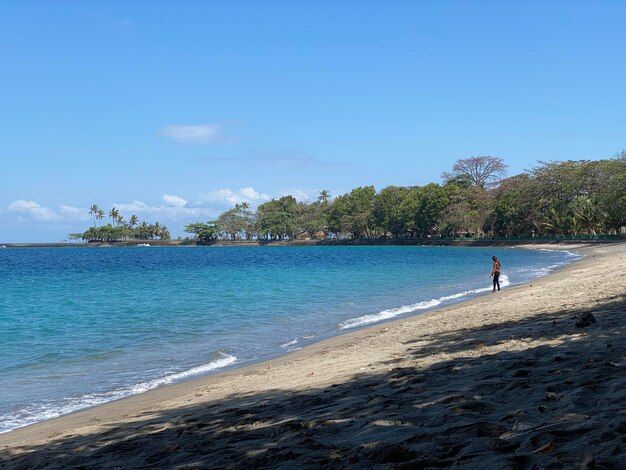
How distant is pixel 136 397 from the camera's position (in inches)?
394

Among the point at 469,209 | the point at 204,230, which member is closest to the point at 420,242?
the point at 469,209

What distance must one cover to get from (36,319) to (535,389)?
2128cm

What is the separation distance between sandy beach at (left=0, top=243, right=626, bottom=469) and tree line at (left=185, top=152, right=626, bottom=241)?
231 feet

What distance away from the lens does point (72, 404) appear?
32.8 feet

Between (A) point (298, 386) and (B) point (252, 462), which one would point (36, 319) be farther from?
(B) point (252, 462)

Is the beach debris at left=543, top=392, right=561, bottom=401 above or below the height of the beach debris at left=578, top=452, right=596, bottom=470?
below

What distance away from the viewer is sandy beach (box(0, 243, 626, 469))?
4121mm

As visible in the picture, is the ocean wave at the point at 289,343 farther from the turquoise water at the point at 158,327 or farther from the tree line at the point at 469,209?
the tree line at the point at 469,209

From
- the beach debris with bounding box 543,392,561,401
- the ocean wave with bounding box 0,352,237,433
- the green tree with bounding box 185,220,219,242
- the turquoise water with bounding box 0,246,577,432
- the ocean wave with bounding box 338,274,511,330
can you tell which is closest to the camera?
the beach debris with bounding box 543,392,561,401

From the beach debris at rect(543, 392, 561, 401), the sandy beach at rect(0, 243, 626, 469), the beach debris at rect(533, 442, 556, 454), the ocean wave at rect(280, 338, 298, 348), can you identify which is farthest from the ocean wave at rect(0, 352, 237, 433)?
the beach debris at rect(533, 442, 556, 454)

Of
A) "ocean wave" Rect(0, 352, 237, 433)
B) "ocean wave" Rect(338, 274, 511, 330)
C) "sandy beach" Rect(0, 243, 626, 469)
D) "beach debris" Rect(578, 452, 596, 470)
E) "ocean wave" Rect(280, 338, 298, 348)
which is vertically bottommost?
"ocean wave" Rect(338, 274, 511, 330)

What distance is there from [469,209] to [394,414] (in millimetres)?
107164

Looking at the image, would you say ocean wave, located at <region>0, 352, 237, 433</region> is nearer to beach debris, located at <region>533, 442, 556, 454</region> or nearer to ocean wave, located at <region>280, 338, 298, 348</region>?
ocean wave, located at <region>280, 338, 298, 348</region>

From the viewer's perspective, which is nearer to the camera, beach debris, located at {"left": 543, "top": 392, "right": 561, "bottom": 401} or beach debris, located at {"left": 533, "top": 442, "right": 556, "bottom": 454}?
beach debris, located at {"left": 533, "top": 442, "right": 556, "bottom": 454}
